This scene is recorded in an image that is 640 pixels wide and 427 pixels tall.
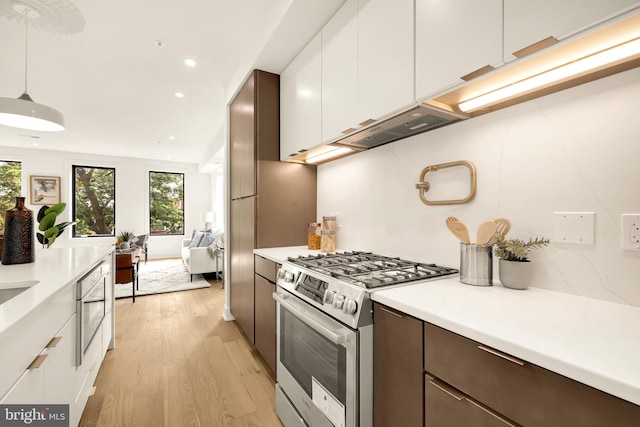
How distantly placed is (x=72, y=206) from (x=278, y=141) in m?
7.44

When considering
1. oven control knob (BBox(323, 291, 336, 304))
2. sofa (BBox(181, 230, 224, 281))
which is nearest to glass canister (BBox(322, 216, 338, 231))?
oven control knob (BBox(323, 291, 336, 304))

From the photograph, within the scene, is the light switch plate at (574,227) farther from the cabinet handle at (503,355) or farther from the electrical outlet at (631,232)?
the cabinet handle at (503,355)

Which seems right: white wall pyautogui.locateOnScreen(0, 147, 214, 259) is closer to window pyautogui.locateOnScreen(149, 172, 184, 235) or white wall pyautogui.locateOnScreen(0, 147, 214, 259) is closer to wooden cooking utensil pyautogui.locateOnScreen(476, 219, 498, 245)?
window pyautogui.locateOnScreen(149, 172, 184, 235)

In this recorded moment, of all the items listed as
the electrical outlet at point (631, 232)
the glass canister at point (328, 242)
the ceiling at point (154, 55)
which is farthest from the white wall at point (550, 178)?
the ceiling at point (154, 55)

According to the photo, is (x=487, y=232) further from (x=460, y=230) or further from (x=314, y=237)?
(x=314, y=237)

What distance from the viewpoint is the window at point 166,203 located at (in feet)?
26.2

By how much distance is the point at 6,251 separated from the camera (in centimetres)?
153

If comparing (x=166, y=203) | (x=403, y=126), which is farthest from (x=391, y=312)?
(x=166, y=203)

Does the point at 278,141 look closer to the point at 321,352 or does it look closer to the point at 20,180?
the point at 321,352

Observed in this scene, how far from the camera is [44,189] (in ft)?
21.9

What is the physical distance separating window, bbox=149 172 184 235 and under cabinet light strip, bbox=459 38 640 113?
857 centimetres

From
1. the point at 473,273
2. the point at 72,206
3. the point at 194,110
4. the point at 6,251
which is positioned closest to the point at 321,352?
the point at 473,273

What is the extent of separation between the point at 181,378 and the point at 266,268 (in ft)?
3.35

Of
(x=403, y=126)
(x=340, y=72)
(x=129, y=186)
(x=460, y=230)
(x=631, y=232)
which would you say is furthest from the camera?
(x=129, y=186)
